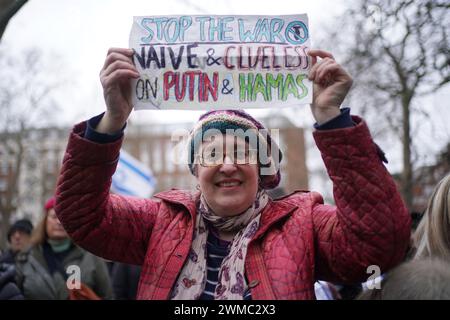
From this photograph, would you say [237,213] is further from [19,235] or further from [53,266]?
[19,235]

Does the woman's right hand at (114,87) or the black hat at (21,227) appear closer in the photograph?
the woman's right hand at (114,87)

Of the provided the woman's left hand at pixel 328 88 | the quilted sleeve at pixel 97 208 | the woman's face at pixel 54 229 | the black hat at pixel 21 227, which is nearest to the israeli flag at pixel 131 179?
the black hat at pixel 21 227

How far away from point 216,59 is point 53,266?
267 cm

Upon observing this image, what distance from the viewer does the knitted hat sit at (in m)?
1.98

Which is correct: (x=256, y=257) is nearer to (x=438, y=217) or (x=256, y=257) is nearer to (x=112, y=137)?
(x=112, y=137)

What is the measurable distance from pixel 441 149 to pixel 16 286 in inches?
254

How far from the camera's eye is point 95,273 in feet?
13.2

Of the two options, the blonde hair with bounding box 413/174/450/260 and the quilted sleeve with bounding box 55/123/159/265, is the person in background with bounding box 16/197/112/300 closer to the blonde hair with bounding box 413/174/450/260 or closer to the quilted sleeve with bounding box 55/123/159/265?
the quilted sleeve with bounding box 55/123/159/265

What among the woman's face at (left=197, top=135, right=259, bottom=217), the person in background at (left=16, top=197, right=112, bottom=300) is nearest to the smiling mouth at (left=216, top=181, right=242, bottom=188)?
the woman's face at (left=197, top=135, right=259, bottom=217)

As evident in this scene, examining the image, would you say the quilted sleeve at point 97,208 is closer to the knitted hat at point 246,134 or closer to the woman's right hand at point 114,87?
the woman's right hand at point 114,87

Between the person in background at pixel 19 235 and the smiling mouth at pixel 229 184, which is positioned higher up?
the smiling mouth at pixel 229 184

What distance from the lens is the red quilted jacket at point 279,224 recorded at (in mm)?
1666

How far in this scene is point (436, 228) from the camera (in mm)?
2123

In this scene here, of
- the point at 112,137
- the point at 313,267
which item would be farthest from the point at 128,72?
the point at 313,267
